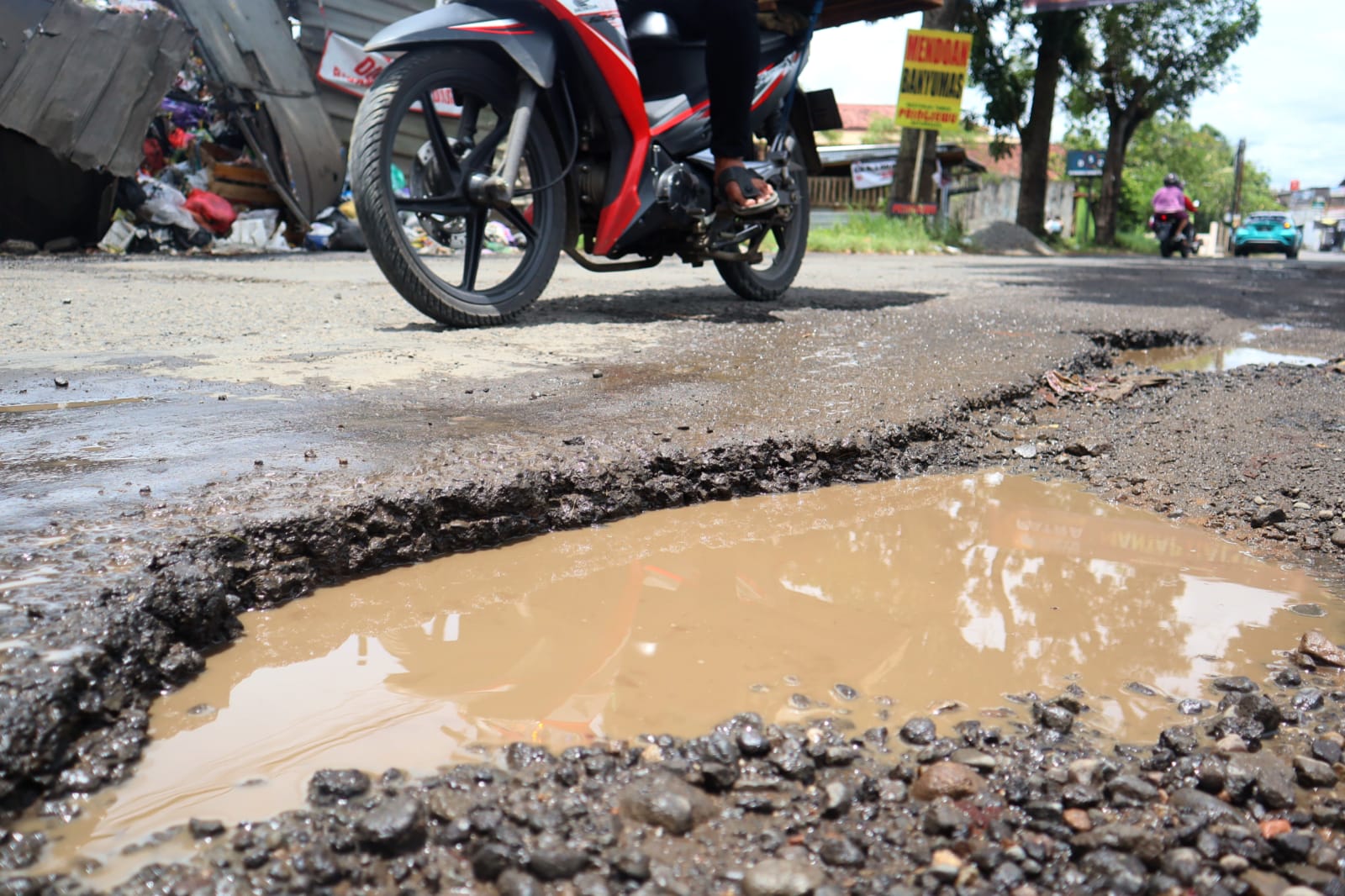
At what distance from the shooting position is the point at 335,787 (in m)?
1.12

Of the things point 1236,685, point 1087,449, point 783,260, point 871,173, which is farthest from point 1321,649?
point 871,173

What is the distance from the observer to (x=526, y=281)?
12.9 ft

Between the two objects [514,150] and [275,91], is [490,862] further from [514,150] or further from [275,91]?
[275,91]

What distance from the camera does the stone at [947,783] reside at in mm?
1167

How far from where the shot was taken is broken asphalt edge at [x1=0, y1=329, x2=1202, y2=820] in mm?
1156

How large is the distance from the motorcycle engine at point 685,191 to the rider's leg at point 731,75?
102 mm

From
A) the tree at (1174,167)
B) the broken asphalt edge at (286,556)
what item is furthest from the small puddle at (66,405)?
the tree at (1174,167)

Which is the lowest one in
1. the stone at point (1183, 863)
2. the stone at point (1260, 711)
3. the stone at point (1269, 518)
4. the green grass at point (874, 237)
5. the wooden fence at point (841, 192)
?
the stone at point (1183, 863)

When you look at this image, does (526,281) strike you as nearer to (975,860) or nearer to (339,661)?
(339,661)

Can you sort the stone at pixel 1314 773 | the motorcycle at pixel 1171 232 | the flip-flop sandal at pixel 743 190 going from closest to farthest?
the stone at pixel 1314 773
the flip-flop sandal at pixel 743 190
the motorcycle at pixel 1171 232

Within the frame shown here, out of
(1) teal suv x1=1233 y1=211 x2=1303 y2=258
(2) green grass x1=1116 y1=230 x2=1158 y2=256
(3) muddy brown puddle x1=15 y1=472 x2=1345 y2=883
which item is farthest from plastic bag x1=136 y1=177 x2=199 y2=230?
(1) teal suv x1=1233 y1=211 x2=1303 y2=258

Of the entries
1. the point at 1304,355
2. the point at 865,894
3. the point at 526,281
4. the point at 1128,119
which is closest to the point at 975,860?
the point at 865,894

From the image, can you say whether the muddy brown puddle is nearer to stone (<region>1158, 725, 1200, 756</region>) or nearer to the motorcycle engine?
stone (<region>1158, 725, 1200, 756</region>)

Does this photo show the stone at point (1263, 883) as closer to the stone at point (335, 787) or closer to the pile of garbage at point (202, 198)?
the stone at point (335, 787)
